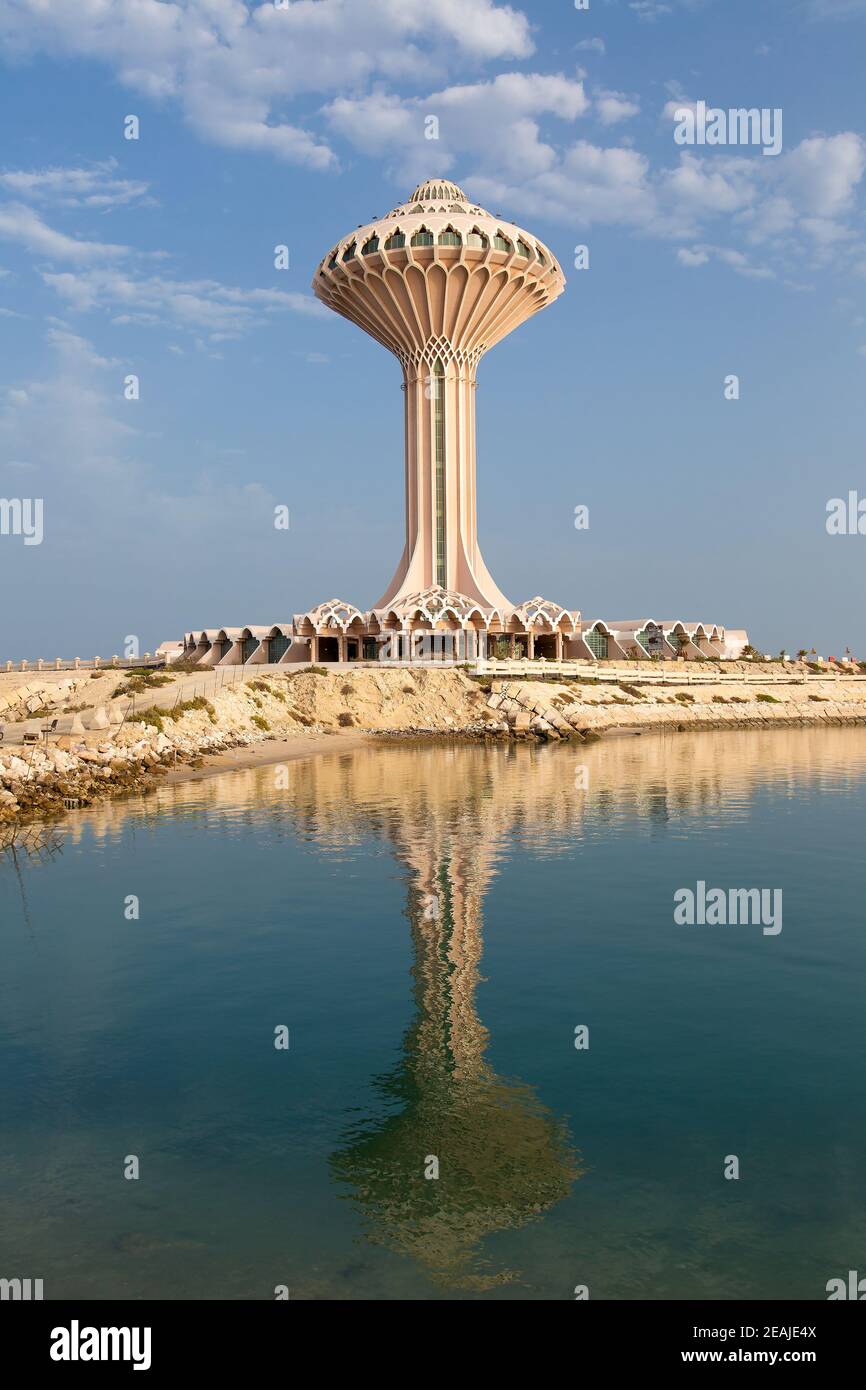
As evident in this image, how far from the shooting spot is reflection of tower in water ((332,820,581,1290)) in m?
7.27

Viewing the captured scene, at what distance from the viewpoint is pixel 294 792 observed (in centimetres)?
3170

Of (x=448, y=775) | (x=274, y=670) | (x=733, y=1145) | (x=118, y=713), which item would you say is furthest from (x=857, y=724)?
(x=733, y=1145)

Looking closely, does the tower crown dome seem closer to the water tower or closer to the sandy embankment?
the water tower

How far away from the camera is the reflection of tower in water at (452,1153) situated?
23.9 ft

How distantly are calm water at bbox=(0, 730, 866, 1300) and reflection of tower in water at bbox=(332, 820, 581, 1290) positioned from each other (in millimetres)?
31

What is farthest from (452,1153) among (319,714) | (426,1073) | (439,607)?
(439,607)

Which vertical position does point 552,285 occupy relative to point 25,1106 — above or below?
above

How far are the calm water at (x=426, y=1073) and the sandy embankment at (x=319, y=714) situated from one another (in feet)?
38.3

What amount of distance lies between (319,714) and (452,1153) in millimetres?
48919

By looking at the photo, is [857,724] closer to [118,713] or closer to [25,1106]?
[118,713]
